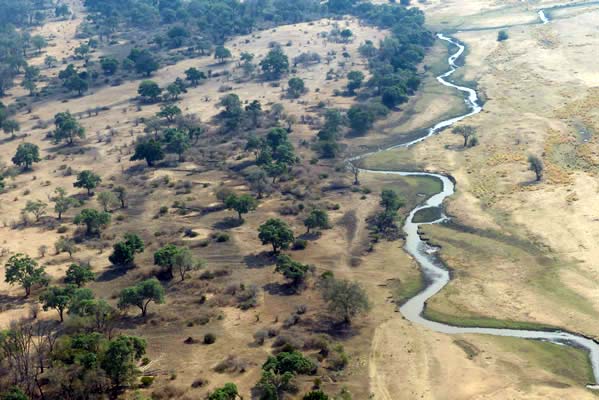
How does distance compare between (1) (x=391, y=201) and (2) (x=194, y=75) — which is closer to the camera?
(1) (x=391, y=201)

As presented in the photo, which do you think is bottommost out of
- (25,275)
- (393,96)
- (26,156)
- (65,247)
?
(65,247)

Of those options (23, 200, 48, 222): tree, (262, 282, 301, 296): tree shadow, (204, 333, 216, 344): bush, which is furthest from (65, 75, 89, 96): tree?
(204, 333, 216, 344): bush

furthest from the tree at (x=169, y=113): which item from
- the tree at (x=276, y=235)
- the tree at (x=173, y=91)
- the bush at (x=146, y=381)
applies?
the bush at (x=146, y=381)

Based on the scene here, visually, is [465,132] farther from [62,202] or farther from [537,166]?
[62,202]

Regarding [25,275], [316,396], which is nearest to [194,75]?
[25,275]

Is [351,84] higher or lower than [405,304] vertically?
higher

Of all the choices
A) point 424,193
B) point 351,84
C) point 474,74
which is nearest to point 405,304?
point 424,193

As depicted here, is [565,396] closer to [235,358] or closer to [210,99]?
[235,358]
